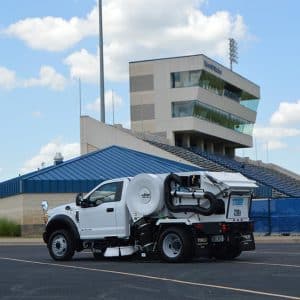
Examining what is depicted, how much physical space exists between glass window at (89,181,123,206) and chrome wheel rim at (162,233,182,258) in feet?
6.08

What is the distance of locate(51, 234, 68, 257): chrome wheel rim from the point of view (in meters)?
20.6

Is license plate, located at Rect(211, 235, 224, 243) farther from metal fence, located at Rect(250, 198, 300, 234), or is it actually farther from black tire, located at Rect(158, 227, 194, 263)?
metal fence, located at Rect(250, 198, 300, 234)

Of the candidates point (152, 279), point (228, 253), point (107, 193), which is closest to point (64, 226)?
point (107, 193)

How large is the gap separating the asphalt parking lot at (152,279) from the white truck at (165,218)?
0.46 meters

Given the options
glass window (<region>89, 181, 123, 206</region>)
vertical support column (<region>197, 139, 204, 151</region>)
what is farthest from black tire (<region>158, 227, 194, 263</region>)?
vertical support column (<region>197, 139, 204, 151</region>)

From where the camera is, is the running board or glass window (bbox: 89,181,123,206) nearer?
the running board

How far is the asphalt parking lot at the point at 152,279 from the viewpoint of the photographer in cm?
1250

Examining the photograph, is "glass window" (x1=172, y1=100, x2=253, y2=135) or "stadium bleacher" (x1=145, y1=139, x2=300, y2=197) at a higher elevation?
"glass window" (x1=172, y1=100, x2=253, y2=135)

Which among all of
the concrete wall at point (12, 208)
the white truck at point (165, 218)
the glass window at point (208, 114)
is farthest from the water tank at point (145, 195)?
the glass window at point (208, 114)

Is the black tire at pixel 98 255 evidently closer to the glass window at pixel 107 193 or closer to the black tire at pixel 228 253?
the glass window at pixel 107 193

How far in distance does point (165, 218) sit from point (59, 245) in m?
3.45

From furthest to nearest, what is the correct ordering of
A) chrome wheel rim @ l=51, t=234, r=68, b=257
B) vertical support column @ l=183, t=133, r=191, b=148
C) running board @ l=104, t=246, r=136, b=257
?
vertical support column @ l=183, t=133, r=191, b=148, chrome wheel rim @ l=51, t=234, r=68, b=257, running board @ l=104, t=246, r=136, b=257

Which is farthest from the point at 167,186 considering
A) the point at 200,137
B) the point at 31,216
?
the point at 200,137

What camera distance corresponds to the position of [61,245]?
2069 cm
